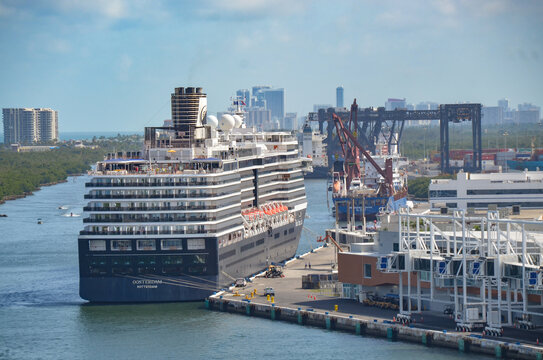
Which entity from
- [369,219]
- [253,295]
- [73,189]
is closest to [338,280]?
[253,295]

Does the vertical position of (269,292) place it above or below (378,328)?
above

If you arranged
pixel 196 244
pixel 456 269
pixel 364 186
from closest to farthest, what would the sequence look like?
pixel 456 269, pixel 196 244, pixel 364 186

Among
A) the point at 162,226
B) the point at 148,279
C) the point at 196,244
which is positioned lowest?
the point at 148,279

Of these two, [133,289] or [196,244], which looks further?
[196,244]

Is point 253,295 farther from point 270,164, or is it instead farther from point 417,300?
point 270,164

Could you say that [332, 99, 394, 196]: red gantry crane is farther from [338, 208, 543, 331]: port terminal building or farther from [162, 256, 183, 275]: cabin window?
[162, 256, 183, 275]: cabin window

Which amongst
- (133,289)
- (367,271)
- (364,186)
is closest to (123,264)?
(133,289)

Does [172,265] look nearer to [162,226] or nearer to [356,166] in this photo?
[162,226]

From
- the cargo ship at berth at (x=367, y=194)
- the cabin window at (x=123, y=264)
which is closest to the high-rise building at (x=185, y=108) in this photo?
the cabin window at (x=123, y=264)
